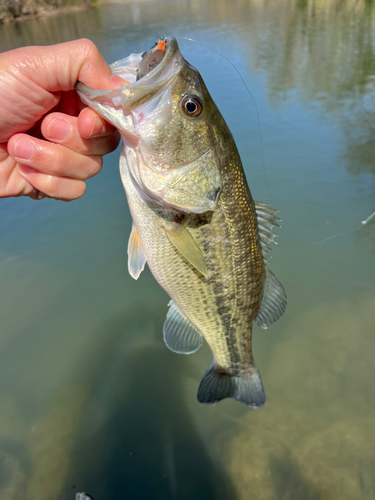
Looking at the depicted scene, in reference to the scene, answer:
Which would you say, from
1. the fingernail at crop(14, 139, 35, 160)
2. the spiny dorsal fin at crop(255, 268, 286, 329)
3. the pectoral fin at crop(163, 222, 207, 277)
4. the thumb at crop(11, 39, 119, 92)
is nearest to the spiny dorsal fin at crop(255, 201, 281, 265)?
the spiny dorsal fin at crop(255, 268, 286, 329)

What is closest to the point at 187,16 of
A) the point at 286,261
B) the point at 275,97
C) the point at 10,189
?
the point at 275,97

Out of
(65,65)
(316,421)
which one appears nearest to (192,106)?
(65,65)

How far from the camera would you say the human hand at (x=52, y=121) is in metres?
1.51

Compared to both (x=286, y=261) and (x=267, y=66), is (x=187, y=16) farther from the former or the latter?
(x=286, y=261)

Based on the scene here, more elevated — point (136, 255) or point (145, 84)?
point (145, 84)

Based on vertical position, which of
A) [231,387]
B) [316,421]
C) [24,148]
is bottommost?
[316,421]

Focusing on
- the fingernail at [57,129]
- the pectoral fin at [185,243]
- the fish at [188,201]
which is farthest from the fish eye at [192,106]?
the fingernail at [57,129]

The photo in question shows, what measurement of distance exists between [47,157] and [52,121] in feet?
0.60

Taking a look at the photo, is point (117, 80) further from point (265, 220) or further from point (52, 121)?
point (265, 220)

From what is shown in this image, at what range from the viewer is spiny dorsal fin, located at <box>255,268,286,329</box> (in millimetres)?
2057

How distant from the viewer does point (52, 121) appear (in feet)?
5.40

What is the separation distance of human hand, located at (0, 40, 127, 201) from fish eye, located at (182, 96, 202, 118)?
1.19 ft

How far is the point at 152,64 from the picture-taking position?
1.40 metres

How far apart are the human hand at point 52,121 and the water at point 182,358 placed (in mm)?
2260
